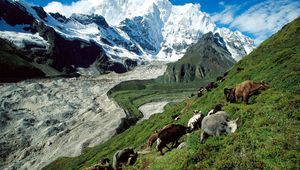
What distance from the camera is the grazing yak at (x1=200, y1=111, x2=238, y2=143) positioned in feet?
80.8

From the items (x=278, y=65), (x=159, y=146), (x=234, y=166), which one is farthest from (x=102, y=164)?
(x=278, y=65)

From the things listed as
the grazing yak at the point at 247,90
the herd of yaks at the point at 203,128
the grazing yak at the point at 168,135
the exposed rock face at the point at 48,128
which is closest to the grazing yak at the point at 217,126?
the herd of yaks at the point at 203,128

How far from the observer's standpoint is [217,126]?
2502 cm

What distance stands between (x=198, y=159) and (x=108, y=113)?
443 feet

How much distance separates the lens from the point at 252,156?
63.9 ft

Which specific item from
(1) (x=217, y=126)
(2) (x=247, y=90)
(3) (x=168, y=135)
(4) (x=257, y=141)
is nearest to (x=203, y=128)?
(1) (x=217, y=126)

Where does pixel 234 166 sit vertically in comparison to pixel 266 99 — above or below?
below

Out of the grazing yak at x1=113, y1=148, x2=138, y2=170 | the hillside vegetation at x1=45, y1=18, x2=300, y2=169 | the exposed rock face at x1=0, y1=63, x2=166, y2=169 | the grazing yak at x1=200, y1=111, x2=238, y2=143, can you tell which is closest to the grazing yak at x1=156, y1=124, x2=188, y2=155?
the hillside vegetation at x1=45, y1=18, x2=300, y2=169

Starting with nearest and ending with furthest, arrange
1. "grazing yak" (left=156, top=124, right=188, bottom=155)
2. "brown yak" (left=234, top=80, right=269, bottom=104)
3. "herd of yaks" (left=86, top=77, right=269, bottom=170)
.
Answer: "herd of yaks" (left=86, top=77, right=269, bottom=170) < "grazing yak" (left=156, top=124, right=188, bottom=155) < "brown yak" (left=234, top=80, right=269, bottom=104)

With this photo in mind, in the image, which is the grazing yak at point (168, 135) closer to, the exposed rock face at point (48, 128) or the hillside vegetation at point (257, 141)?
the hillside vegetation at point (257, 141)

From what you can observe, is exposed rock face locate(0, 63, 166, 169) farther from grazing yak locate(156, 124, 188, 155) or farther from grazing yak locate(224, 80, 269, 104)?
grazing yak locate(224, 80, 269, 104)

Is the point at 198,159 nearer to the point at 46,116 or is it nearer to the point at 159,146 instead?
the point at 159,146

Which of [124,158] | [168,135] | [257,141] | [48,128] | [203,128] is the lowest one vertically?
[124,158]

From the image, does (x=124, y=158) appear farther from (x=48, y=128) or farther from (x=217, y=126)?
(x=48, y=128)
